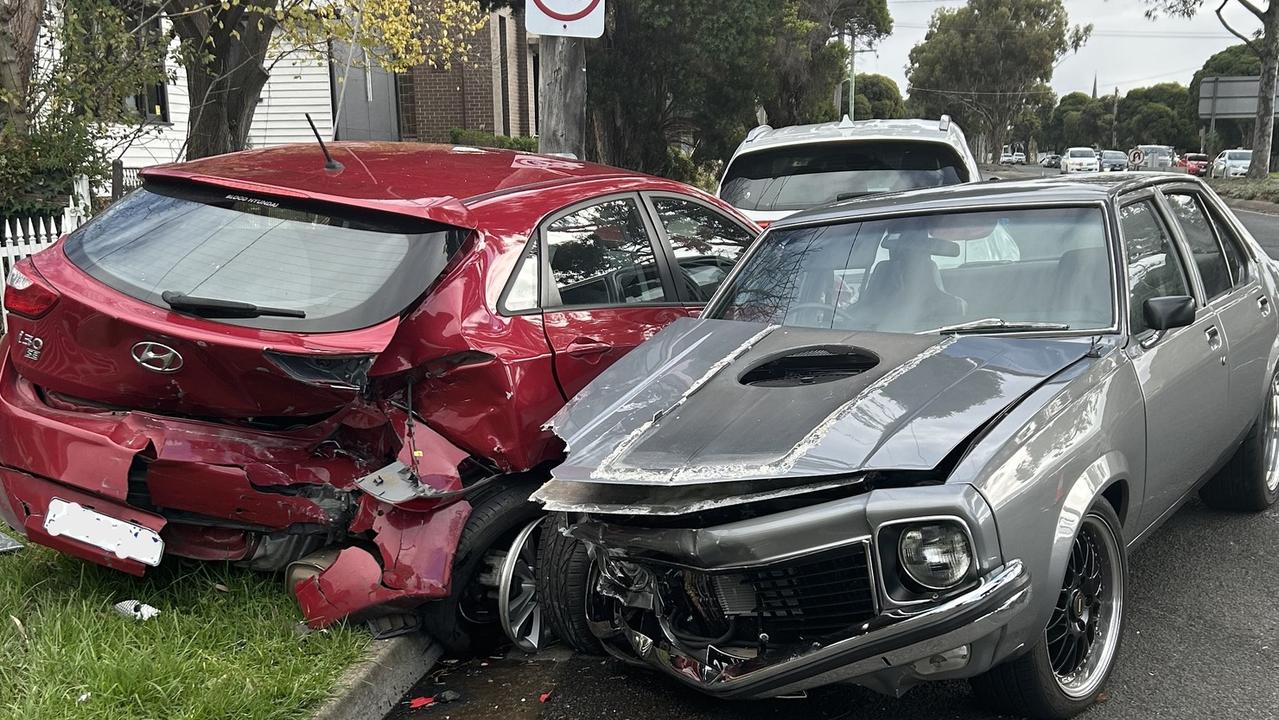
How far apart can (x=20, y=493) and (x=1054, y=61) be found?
69.2 meters

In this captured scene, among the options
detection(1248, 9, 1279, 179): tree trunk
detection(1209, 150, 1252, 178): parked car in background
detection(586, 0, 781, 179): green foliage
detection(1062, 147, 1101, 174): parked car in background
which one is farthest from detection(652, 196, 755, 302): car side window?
detection(1062, 147, 1101, 174): parked car in background

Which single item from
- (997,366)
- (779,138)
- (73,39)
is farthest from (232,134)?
(997,366)

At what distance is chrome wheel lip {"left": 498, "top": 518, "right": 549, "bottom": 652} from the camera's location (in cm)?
365

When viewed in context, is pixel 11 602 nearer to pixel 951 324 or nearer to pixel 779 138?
pixel 951 324

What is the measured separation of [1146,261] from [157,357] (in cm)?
357

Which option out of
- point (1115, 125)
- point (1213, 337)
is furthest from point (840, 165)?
point (1115, 125)

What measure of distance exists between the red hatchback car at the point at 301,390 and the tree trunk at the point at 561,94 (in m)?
4.59

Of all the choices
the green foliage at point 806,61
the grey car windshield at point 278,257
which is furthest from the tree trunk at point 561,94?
the green foliage at point 806,61

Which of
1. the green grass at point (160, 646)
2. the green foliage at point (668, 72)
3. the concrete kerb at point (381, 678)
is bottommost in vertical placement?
the concrete kerb at point (381, 678)

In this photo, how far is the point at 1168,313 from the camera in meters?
3.56

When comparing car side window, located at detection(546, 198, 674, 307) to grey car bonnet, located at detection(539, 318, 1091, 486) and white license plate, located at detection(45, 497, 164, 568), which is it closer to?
grey car bonnet, located at detection(539, 318, 1091, 486)

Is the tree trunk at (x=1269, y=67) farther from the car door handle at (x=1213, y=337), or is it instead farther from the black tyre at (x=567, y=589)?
the black tyre at (x=567, y=589)

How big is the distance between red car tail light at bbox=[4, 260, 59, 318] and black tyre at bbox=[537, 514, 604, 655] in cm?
185

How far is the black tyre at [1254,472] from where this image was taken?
16.0ft
